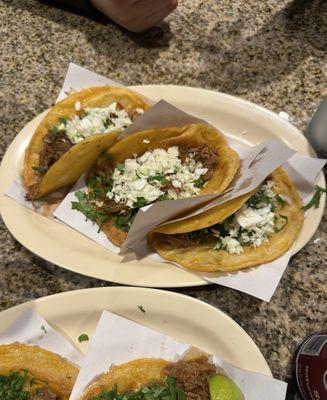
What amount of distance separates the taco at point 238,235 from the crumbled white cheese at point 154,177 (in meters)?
0.13

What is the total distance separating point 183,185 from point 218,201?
0.15 meters

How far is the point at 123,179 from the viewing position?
1371 mm

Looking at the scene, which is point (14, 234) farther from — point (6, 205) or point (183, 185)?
point (183, 185)

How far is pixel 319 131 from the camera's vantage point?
1.38m

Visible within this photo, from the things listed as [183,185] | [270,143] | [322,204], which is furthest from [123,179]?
[322,204]

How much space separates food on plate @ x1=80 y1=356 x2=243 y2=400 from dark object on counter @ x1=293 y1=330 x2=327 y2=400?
0.18 m

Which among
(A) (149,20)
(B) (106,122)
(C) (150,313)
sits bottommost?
(C) (150,313)

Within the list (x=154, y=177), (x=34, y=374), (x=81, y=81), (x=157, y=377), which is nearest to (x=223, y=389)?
(x=157, y=377)

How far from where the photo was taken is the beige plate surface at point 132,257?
127 cm

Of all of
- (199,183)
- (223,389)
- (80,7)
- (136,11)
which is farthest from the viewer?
→ (80,7)

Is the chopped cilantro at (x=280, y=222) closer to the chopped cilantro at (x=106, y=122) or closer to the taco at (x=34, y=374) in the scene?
the chopped cilantro at (x=106, y=122)

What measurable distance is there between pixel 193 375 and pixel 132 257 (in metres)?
0.39

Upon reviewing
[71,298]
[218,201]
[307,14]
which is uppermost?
[307,14]

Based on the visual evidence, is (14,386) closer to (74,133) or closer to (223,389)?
(223,389)
